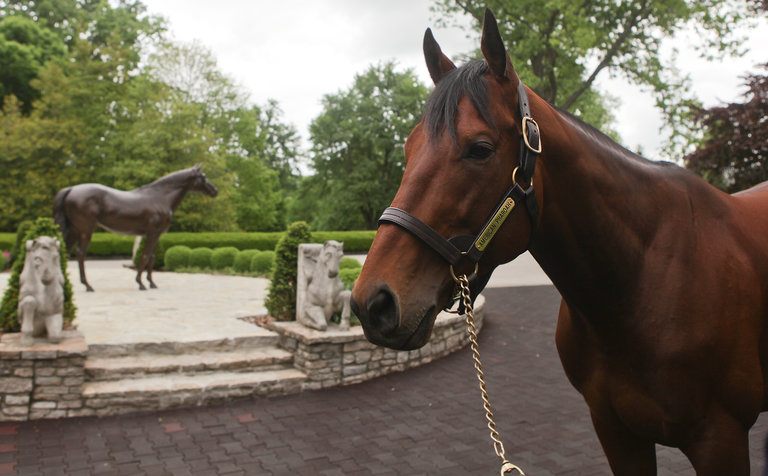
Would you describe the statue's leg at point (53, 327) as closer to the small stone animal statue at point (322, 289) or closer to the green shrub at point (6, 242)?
the small stone animal statue at point (322, 289)

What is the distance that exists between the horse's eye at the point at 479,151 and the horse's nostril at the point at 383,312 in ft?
1.52

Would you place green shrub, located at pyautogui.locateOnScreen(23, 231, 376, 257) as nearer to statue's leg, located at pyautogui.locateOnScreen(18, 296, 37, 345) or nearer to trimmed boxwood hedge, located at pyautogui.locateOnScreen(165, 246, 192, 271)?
trimmed boxwood hedge, located at pyautogui.locateOnScreen(165, 246, 192, 271)

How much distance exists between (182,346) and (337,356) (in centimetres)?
191

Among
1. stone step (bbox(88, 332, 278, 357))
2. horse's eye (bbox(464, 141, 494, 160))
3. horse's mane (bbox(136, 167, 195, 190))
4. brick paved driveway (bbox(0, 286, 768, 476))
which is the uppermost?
horse's mane (bbox(136, 167, 195, 190))

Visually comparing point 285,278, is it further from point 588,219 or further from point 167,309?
point 588,219

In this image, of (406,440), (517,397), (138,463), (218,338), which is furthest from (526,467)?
(218,338)

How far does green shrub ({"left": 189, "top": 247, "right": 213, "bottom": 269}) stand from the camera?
16.7 metres

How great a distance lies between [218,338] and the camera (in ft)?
22.4

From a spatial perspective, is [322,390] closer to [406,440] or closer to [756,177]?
[406,440]

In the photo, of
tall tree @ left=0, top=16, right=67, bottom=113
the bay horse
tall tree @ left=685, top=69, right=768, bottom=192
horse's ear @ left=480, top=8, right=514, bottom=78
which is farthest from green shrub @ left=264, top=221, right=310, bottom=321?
tall tree @ left=0, top=16, right=67, bottom=113

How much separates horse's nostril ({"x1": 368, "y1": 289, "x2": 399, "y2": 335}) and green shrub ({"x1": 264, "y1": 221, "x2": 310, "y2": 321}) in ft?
21.2

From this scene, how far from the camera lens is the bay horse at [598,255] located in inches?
58.4

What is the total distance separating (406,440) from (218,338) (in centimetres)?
311

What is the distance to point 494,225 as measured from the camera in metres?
1.52
